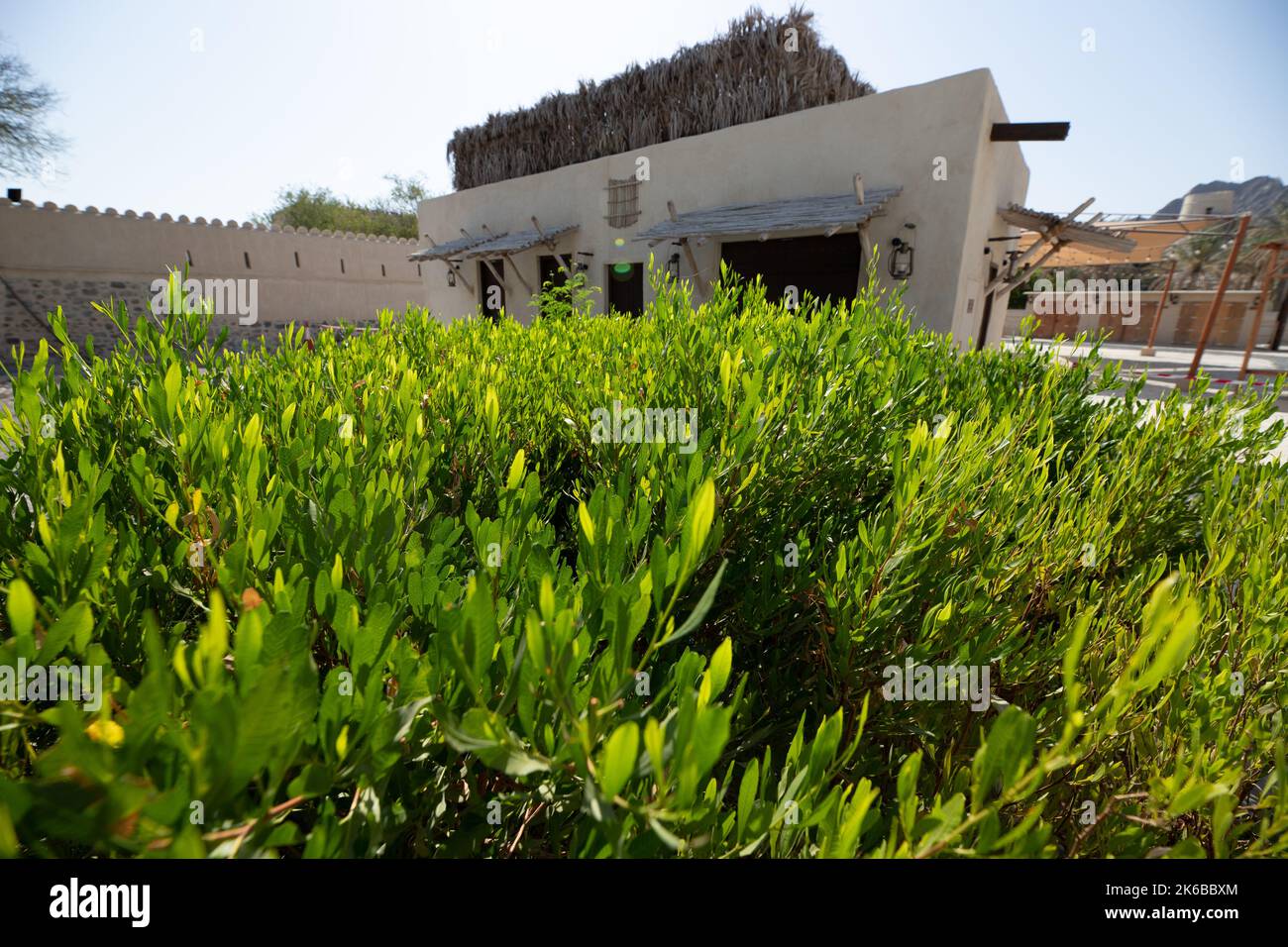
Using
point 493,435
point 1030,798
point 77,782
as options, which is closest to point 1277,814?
point 1030,798

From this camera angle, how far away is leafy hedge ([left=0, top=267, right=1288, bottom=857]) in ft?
2.21

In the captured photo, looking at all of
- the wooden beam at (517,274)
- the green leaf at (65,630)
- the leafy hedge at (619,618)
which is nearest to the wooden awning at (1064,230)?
the leafy hedge at (619,618)

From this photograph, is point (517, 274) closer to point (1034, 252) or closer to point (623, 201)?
point (623, 201)

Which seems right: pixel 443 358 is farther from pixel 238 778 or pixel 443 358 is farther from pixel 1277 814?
pixel 1277 814

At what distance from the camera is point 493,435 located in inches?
78.9

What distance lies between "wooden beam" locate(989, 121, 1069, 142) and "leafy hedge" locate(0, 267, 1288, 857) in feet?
24.8

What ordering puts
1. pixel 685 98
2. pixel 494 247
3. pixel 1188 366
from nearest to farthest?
pixel 685 98 → pixel 494 247 → pixel 1188 366

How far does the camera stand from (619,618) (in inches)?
30.9

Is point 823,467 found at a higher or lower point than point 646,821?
higher

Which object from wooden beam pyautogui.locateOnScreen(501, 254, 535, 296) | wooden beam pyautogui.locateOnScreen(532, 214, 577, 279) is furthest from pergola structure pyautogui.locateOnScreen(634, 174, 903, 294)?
wooden beam pyautogui.locateOnScreen(501, 254, 535, 296)

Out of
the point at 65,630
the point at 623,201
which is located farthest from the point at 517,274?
the point at 65,630

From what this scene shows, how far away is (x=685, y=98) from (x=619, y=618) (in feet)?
48.9
